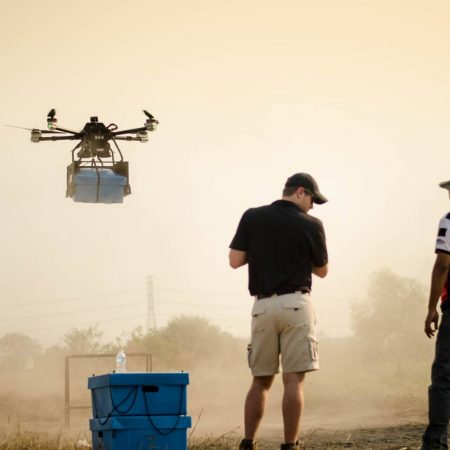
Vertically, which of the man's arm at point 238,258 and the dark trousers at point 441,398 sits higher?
the man's arm at point 238,258

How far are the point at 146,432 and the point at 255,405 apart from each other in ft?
2.75

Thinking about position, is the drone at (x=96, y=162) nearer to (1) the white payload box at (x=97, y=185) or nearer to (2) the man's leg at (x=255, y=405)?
(1) the white payload box at (x=97, y=185)

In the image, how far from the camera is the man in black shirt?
7863mm

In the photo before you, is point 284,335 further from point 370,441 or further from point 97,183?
point 97,183

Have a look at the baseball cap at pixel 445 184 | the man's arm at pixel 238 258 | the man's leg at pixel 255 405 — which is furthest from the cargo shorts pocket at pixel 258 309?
the baseball cap at pixel 445 184

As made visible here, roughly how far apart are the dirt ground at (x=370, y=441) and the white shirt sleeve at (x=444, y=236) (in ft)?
6.93

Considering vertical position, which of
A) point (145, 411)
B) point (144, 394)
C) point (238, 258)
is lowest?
point (145, 411)

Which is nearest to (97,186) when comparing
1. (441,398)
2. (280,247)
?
(280,247)

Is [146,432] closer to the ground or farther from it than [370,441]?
farther from it

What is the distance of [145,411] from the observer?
7.96 meters

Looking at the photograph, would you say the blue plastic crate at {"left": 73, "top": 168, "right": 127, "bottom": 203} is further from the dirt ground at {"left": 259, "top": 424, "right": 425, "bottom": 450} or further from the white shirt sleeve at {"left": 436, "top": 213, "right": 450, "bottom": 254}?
the white shirt sleeve at {"left": 436, "top": 213, "right": 450, "bottom": 254}

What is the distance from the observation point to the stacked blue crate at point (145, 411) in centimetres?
788

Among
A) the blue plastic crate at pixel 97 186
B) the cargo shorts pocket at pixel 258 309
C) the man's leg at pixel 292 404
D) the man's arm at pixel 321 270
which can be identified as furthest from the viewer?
the blue plastic crate at pixel 97 186

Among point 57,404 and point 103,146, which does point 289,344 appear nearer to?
point 103,146
